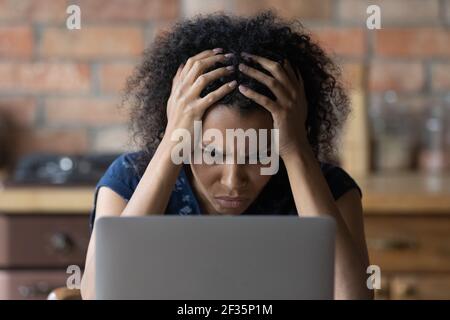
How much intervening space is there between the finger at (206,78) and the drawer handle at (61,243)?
1.09 metres

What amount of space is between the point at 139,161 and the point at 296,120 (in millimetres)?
274

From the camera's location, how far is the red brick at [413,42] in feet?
7.86

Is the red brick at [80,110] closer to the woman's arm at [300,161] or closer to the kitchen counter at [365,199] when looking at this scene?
the kitchen counter at [365,199]

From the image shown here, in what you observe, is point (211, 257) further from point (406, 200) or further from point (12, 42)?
point (12, 42)

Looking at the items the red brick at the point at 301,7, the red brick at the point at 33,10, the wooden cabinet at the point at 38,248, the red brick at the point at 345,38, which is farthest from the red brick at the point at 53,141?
the red brick at the point at 345,38

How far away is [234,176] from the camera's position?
39.4 inches

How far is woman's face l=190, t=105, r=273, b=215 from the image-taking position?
1.00 meters

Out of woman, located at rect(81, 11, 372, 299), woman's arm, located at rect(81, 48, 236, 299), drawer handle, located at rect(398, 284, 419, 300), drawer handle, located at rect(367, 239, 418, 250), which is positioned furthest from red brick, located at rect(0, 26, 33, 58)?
woman's arm, located at rect(81, 48, 236, 299)

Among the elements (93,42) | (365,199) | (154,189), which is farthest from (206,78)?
(93,42)

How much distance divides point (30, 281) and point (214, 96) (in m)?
1.15

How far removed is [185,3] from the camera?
226 cm
